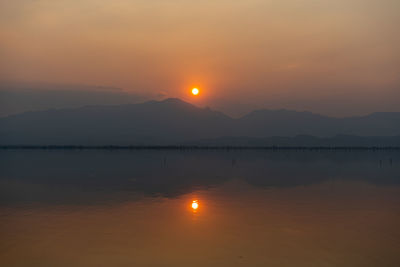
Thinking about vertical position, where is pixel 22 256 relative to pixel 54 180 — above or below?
below

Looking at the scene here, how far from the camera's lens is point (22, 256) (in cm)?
1450

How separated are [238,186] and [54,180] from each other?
1857 cm

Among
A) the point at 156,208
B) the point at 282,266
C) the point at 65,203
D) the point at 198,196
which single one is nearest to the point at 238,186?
the point at 198,196

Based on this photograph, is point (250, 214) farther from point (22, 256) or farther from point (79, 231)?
point (22, 256)

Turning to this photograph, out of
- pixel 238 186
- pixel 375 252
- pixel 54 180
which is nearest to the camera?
pixel 375 252

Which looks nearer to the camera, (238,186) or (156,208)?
(156,208)

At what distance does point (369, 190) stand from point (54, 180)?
29675mm

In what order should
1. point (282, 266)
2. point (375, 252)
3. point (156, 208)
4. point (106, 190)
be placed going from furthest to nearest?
1. point (106, 190)
2. point (156, 208)
3. point (375, 252)
4. point (282, 266)

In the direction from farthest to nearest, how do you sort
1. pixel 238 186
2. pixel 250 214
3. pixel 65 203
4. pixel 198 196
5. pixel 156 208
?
pixel 238 186 < pixel 198 196 < pixel 65 203 < pixel 156 208 < pixel 250 214

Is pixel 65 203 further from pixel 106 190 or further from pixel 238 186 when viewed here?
pixel 238 186

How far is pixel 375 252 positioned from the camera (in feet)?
50.6

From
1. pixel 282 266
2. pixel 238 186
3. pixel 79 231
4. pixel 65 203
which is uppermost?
pixel 238 186

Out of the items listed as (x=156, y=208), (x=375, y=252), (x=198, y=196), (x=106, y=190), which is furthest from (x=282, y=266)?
(x=106, y=190)

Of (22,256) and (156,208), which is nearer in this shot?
(22,256)
